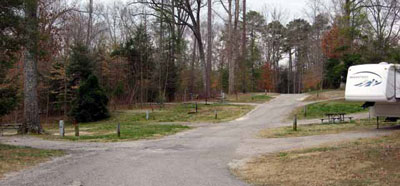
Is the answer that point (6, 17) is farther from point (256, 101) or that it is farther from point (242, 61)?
point (242, 61)

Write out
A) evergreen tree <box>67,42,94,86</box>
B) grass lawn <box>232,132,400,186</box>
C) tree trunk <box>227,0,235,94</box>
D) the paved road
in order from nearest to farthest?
grass lawn <box>232,132,400,186</box> → the paved road → evergreen tree <box>67,42,94,86</box> → tree trunk <box>227,0,235,94</box>

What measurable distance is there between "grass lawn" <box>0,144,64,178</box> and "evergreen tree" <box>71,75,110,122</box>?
800 inches

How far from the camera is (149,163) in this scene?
1076cm

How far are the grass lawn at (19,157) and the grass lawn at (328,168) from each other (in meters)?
5.76

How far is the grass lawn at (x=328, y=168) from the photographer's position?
24.3ft

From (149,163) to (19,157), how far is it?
4012 millimetres

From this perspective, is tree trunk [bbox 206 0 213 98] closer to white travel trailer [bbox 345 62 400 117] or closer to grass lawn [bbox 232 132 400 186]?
white travel trailer [bbox 345 62 400 117]

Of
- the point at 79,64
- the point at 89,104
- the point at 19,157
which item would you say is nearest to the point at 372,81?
the point at 19,157

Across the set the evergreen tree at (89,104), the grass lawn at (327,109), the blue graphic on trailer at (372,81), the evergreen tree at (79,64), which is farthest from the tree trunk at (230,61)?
the blue graphic on trailer at (372,81)

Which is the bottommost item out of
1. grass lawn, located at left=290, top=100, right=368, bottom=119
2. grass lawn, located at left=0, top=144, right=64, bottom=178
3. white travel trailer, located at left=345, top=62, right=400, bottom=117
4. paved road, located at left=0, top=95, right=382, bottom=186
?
paved road, located at left=0, top=95, right=382, bottom=186

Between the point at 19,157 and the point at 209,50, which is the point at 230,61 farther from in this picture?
the point at 19,157

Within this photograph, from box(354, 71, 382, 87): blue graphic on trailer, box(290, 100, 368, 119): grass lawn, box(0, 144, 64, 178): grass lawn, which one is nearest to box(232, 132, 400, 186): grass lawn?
box(0, 144, 64, 178): grass lawn

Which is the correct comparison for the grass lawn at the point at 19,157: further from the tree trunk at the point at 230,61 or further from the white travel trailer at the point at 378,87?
the tree trunk at the point at 230,61

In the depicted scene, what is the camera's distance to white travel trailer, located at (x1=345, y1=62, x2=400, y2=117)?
15.6 meters
